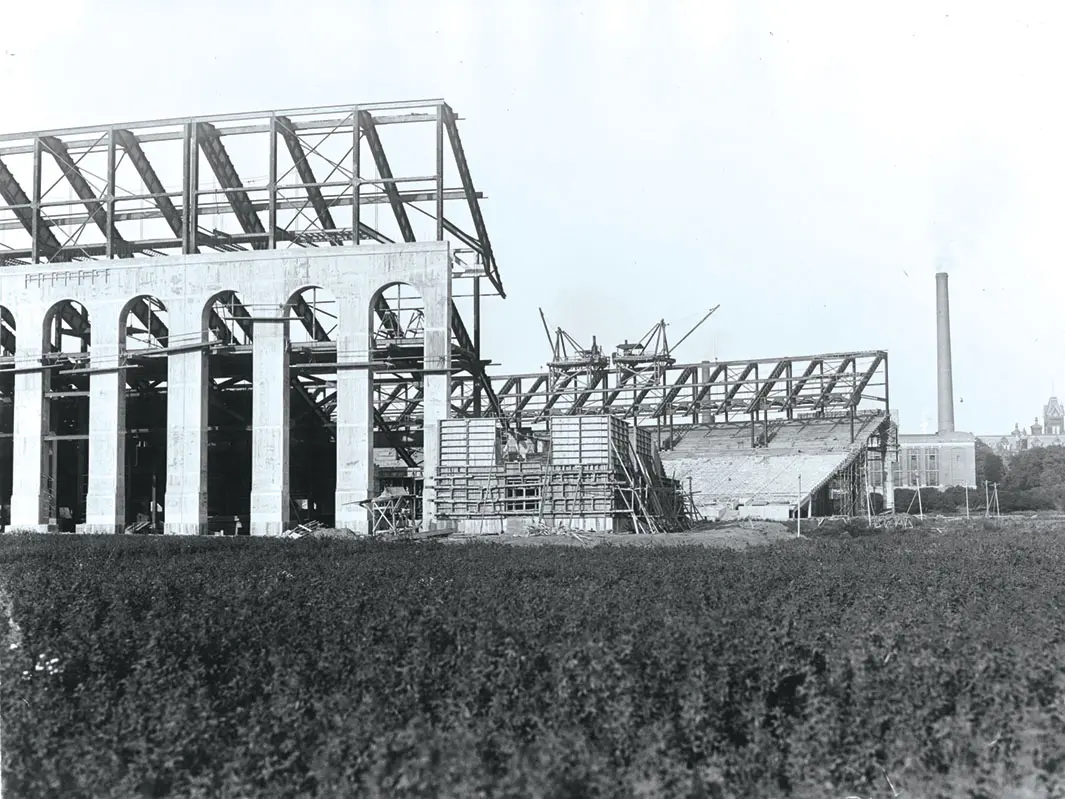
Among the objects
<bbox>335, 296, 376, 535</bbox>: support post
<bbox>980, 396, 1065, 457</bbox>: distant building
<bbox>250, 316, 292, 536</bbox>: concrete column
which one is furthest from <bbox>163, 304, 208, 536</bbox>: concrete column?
<bbox>980, 396, 1065, 457</bbox>: distant building

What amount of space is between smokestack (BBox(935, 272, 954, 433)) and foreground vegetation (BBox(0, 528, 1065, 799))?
224 feet

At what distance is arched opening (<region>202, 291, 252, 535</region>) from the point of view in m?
44.5

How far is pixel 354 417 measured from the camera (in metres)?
39.0

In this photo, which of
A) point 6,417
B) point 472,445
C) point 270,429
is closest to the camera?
point 472,445

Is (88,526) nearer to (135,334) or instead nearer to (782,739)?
(135,334)

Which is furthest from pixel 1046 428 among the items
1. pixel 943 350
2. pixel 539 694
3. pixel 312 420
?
pixel 539 694

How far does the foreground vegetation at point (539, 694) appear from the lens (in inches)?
279

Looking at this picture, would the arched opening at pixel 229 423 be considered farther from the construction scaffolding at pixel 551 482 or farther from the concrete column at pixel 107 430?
the construction scaffolding at pixel 551 482

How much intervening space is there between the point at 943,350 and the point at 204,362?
58.0 meters

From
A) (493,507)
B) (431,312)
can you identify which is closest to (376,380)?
(431,312)

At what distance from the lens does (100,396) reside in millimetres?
41375

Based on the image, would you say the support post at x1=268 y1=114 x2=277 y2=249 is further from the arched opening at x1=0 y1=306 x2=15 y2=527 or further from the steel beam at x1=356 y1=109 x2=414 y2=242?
the arched opening at x1=0 y1=306 x2=15 y2=527

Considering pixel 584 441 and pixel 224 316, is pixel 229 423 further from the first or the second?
pixel 584 441

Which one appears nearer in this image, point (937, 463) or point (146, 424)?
point (146, 424)
